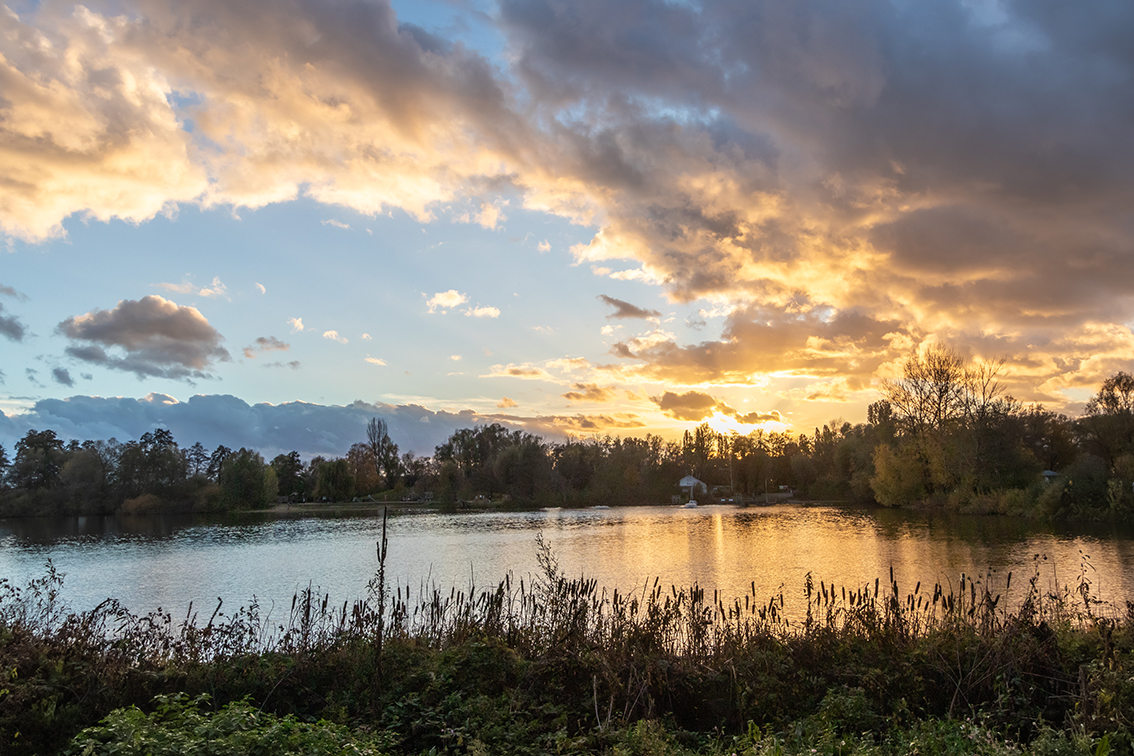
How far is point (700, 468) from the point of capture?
10481 centimetres

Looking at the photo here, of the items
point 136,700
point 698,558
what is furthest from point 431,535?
point 136,700

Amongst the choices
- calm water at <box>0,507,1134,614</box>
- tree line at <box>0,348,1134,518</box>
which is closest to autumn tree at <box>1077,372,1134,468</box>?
tree line at <box>0,348,1134,518</box>

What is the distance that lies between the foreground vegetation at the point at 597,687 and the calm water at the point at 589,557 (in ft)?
14.7

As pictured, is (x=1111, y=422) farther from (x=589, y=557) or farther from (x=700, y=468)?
(x=700, y=468)

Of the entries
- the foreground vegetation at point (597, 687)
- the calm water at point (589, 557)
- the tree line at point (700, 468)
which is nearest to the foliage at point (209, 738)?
the foreground vegetation at point (597, 687)

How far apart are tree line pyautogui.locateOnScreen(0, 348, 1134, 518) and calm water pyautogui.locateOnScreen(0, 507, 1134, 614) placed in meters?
Result: 8.19

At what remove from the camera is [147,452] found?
75000mm

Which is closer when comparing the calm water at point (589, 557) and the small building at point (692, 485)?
the calm water at point (589, 557)

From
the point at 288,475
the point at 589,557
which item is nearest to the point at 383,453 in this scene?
the point at 288,475

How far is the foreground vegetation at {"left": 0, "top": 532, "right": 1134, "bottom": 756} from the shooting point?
17.6ft

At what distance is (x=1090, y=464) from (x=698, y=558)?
1216 inches

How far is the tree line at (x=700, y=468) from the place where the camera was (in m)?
47.8

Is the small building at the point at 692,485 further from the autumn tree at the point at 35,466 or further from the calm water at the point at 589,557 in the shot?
the autumn tree at the point at 35,466

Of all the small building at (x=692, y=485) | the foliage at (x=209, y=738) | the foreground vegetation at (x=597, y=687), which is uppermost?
the foliage at (x=209, y=738)
